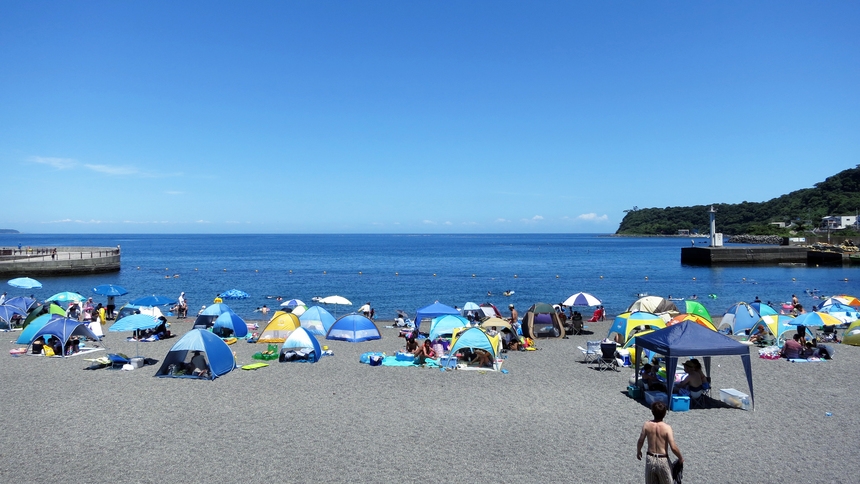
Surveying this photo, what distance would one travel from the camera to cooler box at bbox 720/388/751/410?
41.4 feet

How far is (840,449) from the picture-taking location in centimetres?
1008

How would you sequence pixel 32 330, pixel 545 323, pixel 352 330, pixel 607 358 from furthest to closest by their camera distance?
pixel 545 323
pixel 352 330
pixel 32 330
pixel 607 358

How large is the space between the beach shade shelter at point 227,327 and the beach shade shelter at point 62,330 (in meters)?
4.75

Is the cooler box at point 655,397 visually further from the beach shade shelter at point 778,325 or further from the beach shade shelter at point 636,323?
the beach shade shelter at point 778,325

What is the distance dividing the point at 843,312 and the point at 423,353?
20.2 meters

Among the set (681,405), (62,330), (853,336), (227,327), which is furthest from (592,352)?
(62,330)

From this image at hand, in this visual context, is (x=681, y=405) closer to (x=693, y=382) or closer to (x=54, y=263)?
(x=693, y=382)

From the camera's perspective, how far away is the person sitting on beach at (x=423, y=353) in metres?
17.5

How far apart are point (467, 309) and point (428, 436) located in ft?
52.6

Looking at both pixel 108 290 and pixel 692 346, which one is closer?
pixel 692 346

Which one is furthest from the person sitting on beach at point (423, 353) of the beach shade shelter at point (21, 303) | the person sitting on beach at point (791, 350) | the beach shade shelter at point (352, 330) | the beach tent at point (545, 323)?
the beach shade shelter at point (21, 303)

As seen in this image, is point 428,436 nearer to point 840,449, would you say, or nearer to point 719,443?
point 719,443

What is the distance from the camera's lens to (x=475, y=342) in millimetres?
17188

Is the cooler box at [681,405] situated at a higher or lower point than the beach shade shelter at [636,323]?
lower
